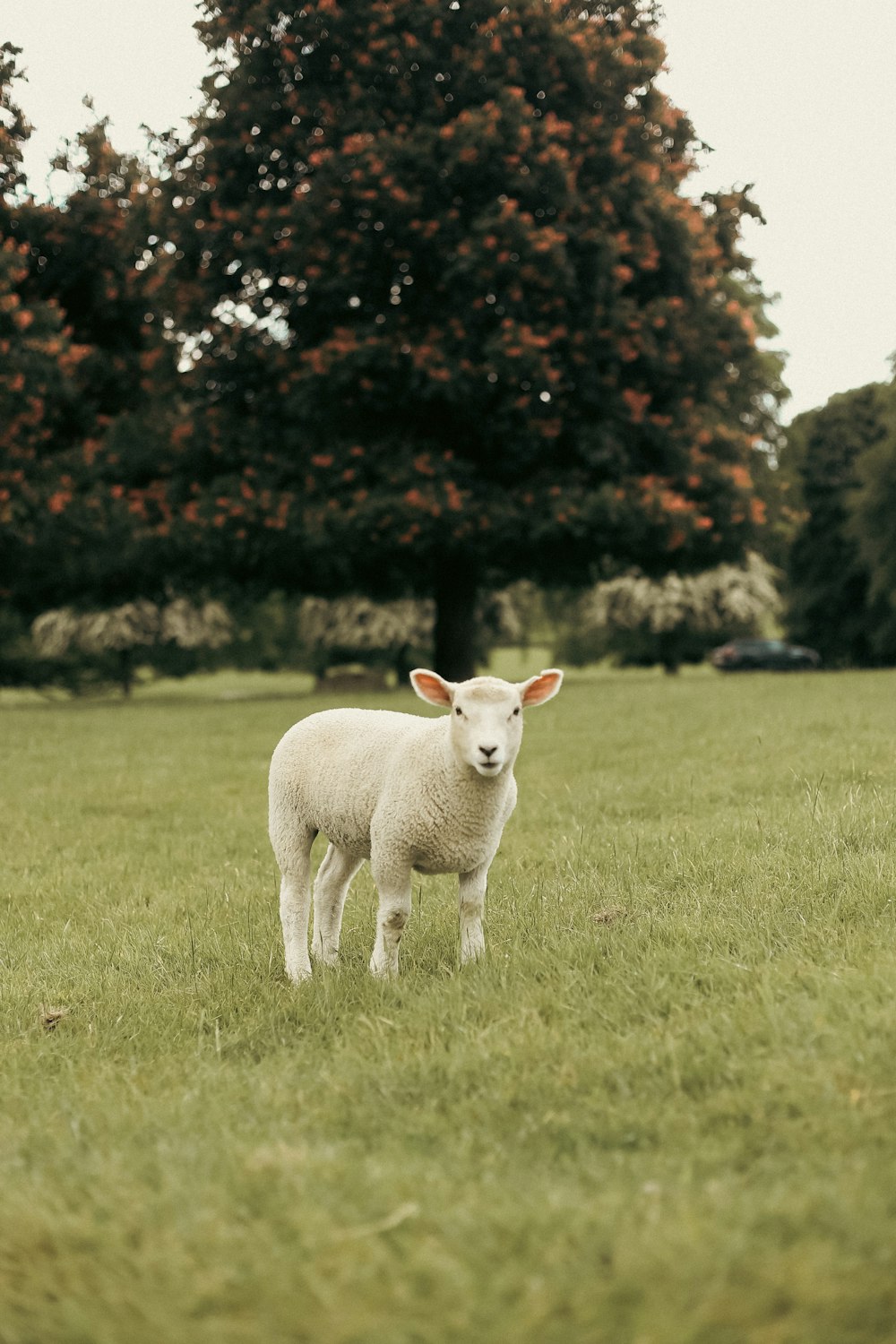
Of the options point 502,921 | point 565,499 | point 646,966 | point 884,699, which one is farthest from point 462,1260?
point 565,499

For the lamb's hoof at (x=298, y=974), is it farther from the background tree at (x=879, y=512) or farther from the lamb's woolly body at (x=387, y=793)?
the background tree at (x=879, y=512)

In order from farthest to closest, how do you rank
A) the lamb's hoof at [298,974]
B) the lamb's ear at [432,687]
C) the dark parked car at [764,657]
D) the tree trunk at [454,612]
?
the dark parked car at [764,657] < the tree trunk at [454,612] < the lamb's hoof at [298,974] < the lamb's ear at [432,687]

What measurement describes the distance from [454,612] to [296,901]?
1606 cm

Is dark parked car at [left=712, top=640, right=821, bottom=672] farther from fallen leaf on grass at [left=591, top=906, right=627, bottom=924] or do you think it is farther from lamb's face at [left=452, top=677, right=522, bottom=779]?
lamb's face at [left=452, top=677, right=522, bottom=779]

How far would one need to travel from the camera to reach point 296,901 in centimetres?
530

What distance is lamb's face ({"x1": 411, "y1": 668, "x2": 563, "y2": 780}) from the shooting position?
4.41 metres

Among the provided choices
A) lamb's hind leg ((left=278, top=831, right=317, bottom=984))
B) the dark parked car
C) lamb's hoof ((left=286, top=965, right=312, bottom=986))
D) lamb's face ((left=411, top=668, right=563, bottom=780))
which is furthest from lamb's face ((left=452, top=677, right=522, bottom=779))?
the dark parked car

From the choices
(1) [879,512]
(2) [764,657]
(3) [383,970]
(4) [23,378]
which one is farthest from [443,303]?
(2) [764,657]

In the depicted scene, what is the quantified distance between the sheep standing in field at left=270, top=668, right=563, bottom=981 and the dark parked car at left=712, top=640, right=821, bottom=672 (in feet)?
141

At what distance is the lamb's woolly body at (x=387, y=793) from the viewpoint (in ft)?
15.5

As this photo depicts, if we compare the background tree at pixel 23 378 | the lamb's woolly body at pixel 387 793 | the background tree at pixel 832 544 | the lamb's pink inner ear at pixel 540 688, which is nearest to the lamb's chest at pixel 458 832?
the lamb's woolly body at pixel 387 793

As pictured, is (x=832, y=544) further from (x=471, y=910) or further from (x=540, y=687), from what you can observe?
(x=471, y=910)

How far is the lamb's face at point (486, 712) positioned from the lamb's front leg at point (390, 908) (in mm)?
542

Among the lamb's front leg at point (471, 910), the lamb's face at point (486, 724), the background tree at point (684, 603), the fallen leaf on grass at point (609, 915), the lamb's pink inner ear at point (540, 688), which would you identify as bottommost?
the fallen leaf on grass at point (609, 915)
